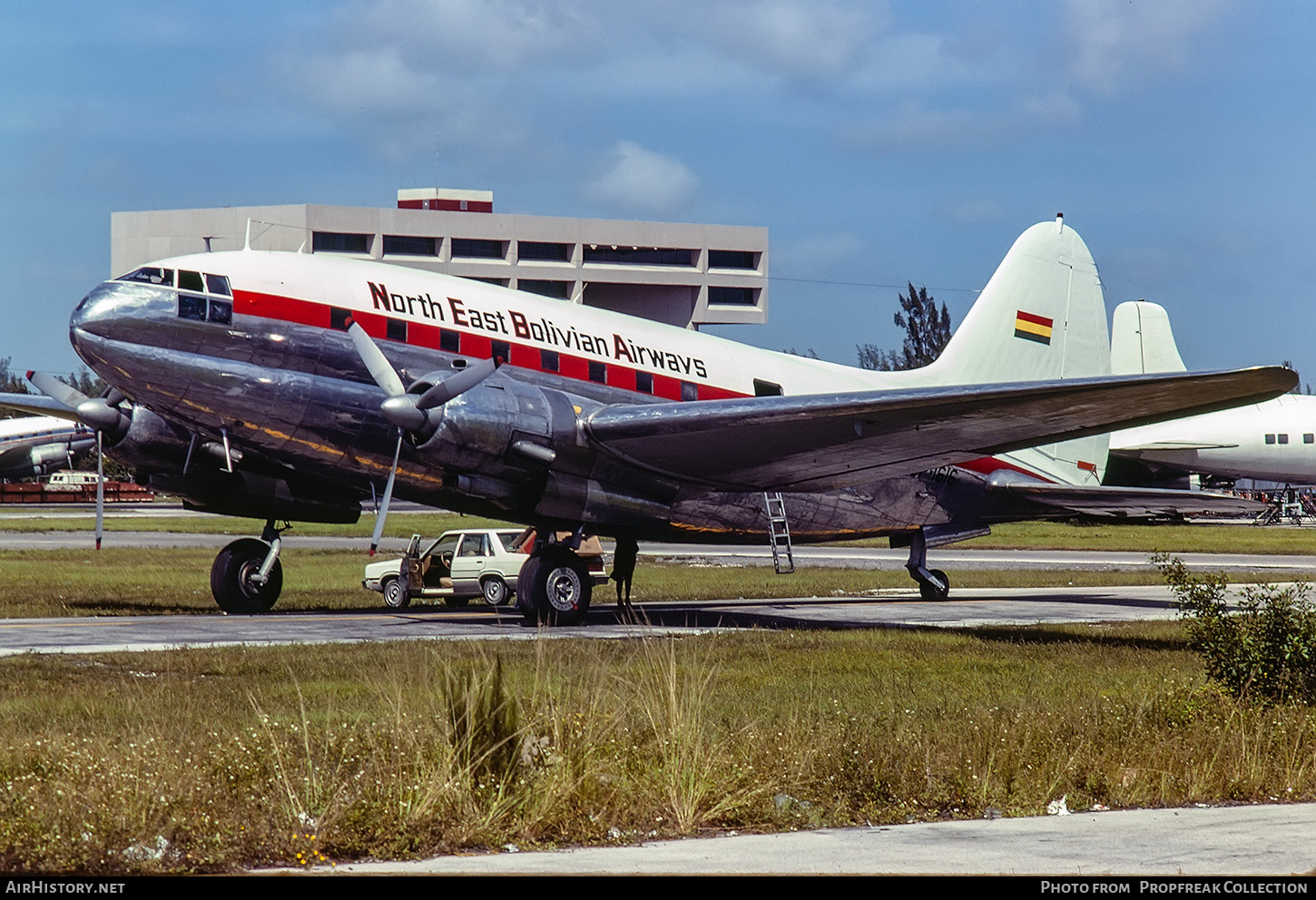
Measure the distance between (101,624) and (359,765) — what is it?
45.4 ft

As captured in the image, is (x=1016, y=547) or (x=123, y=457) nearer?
(x=123, y=457)

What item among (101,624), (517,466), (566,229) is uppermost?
(566,229)

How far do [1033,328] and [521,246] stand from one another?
311 feet

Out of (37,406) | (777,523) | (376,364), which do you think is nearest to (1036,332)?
(777,523)

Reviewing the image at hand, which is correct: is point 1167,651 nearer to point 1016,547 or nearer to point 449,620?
point 449,620

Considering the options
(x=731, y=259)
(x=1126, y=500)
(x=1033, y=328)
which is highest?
(x=731, y=259)

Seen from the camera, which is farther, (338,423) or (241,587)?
(241,587)

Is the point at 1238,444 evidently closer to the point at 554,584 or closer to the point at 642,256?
the point at 554,584

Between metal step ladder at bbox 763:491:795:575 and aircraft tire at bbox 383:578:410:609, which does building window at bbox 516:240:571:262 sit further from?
metal step ladder at bbox 763:491:795:575

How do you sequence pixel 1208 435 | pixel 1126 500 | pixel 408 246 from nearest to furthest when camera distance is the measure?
pixel 1126 500, pixel 1208 435, pixel 408 246

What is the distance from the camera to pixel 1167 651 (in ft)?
62.1

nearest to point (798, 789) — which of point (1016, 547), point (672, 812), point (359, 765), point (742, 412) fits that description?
point (672, 812)

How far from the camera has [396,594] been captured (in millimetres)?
27281

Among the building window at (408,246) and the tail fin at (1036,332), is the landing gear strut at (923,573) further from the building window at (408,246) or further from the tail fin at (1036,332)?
the building window at (408,246)
